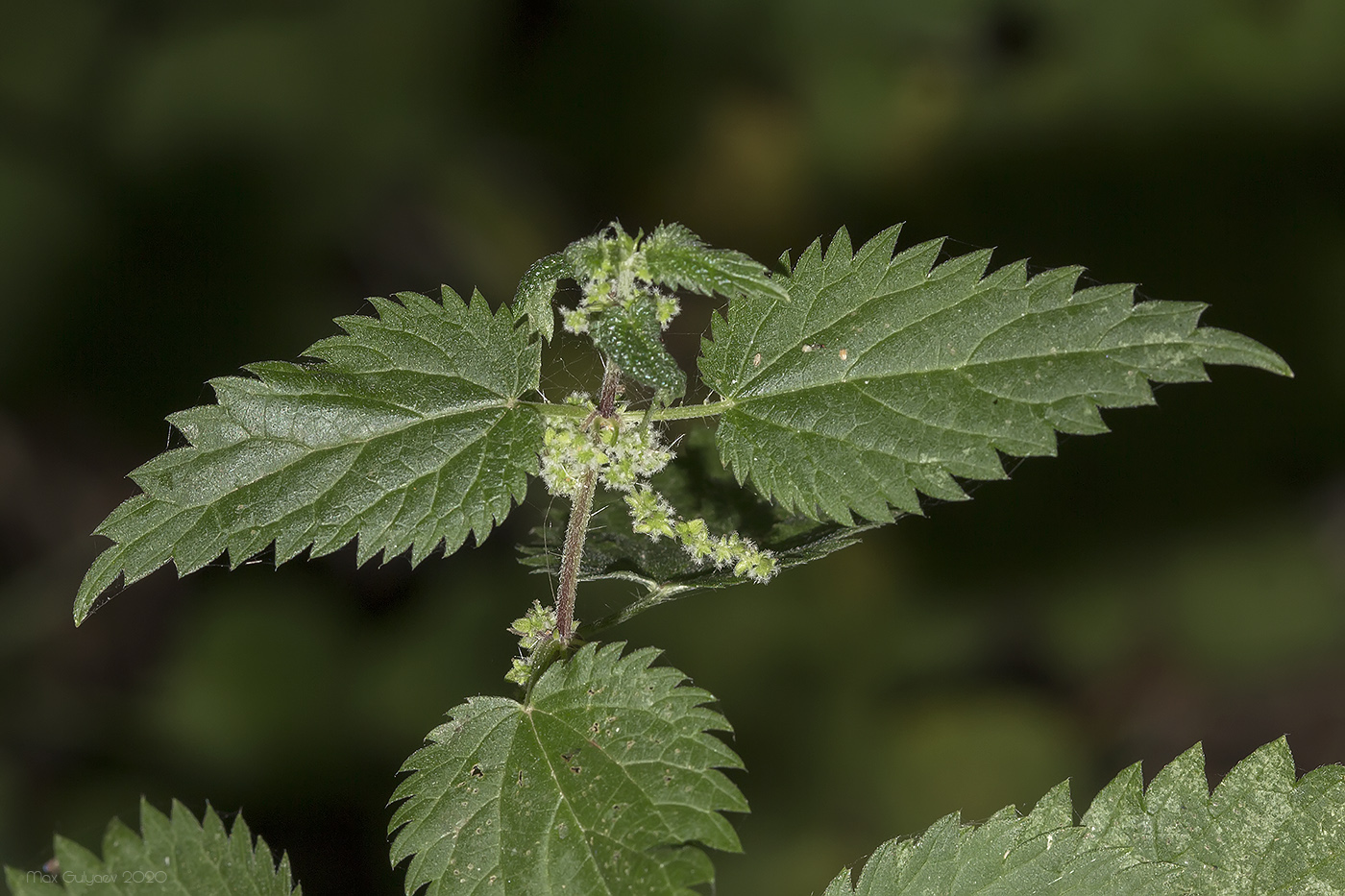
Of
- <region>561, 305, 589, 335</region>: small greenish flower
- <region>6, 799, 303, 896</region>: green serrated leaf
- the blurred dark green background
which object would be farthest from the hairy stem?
the blurred dark green background

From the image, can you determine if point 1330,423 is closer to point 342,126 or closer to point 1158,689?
point 1158,689

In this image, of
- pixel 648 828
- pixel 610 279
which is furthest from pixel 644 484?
pixel 648 828

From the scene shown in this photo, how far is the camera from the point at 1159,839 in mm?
2508

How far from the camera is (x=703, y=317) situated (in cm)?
566

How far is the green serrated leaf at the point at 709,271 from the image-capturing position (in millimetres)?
2195

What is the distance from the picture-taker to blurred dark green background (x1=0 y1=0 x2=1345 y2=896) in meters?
5.01

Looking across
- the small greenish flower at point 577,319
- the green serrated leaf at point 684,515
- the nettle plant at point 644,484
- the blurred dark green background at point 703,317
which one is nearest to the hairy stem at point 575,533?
the nettle plant at point 644,484

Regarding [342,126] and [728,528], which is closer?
[728,528]

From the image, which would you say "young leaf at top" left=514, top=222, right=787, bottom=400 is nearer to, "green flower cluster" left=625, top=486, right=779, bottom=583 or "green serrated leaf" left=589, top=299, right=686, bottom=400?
"green serrated leaf" left=589, top=299, right=686, bottom=400

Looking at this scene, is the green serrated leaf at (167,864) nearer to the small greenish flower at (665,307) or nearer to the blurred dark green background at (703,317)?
the small greenish flower at (665,307)

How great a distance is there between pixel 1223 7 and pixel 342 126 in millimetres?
4743

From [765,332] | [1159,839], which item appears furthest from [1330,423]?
[765,332]

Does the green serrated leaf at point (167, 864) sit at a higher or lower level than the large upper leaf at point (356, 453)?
lower

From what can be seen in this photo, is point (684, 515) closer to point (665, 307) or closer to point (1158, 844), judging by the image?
point (665, 307)
